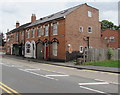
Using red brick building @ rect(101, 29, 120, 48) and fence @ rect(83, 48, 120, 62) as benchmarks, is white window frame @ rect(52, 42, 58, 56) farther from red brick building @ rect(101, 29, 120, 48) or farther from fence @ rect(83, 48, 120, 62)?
red brick building @ rect(101, 29, 120, 48)

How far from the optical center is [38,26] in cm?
3375

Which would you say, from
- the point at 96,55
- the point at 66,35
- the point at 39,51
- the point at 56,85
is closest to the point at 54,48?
the point at 66,35

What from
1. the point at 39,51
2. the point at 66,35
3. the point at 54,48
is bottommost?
the point at 39,51

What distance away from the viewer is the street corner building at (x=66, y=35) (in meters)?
26.8

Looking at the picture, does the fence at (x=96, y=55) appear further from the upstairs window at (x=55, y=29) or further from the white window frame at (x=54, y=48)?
the upstairs window at (x=55, y=29)

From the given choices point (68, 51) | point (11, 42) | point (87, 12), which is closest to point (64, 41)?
point (68, 51)

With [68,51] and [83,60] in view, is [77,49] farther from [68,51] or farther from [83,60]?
[83,60]

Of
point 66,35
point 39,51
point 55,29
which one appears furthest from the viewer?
point 39,51

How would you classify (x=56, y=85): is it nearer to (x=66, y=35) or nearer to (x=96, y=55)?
(x=96, y=55)

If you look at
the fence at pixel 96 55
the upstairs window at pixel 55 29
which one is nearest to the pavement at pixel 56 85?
the fence at pixel 96 55

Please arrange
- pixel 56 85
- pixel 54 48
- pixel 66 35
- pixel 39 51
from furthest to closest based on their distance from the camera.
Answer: pixel 39 51 < pixel 54 48 < pixel 66 35 < pixel 56 85

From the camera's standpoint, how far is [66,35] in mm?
26594

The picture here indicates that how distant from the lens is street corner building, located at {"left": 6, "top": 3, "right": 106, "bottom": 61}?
Answer: 26.8m

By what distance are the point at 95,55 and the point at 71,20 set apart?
671 cm
